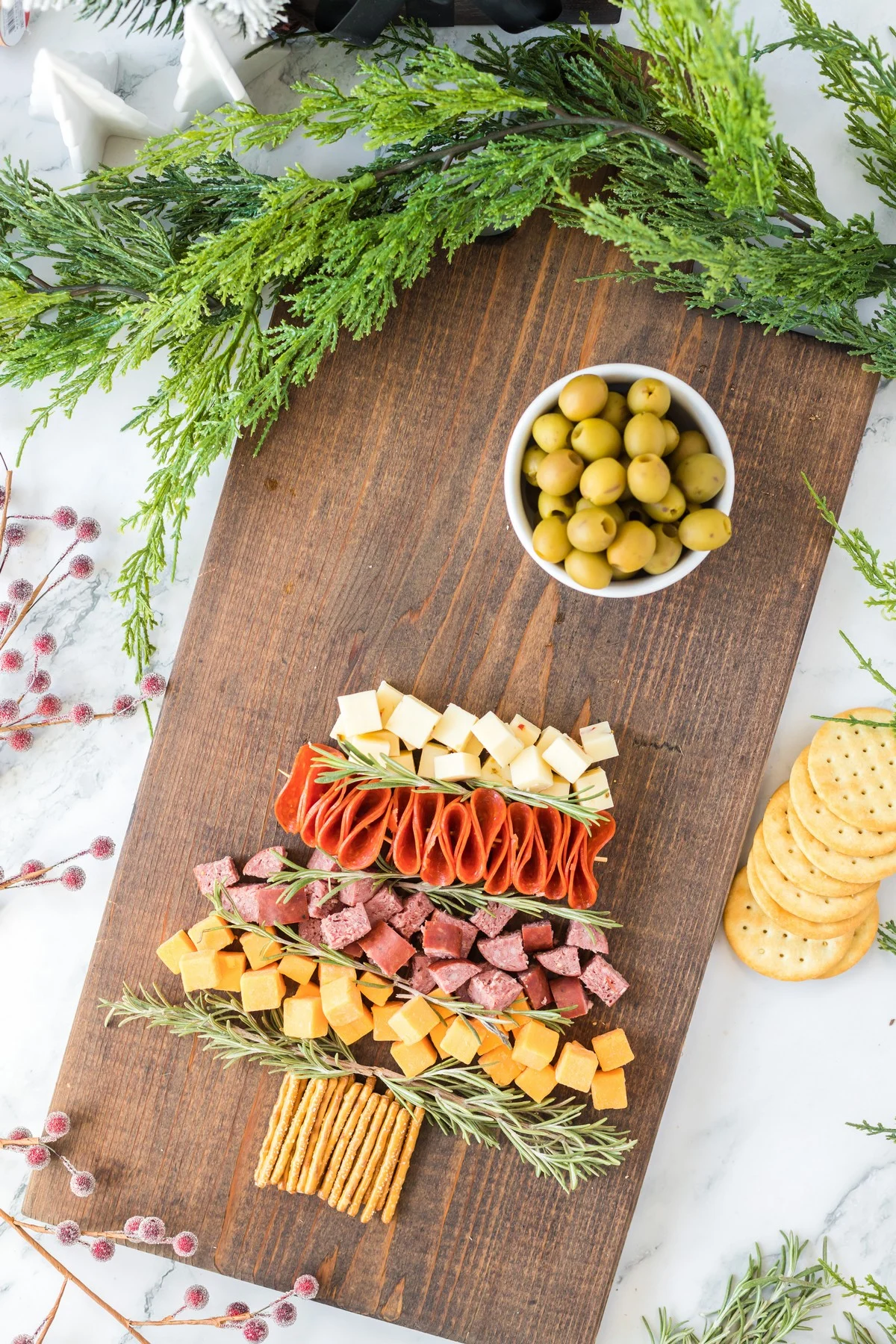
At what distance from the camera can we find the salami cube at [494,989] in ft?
4.75

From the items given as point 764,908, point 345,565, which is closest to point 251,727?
point 345,565

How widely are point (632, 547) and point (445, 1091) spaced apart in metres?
0.84

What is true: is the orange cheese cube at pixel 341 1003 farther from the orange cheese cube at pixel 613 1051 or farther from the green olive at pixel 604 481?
the green olive at pixel 604 481

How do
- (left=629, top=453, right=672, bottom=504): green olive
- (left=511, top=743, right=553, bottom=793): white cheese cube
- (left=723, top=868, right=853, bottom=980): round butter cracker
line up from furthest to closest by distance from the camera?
(left=723, top=868, right=853, bottom=980): round butter cracker → (left=511, top=743, right=553, bottom=793): white cheese cube → (left=629, top=453, right=672, bottom=504): green olive

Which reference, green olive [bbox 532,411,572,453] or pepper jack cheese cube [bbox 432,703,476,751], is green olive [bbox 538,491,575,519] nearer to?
green olive [bbox 532,411,572,453]

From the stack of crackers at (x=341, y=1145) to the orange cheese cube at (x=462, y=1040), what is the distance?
0.11m

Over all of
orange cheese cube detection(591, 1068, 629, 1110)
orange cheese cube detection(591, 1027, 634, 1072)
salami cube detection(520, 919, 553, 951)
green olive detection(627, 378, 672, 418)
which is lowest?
orange cheese cube detection(591, 1068, 629, 1110)

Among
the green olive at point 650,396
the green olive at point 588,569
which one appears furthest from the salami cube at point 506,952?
the green olive at point 650,396

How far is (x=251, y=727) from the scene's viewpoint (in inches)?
60.1

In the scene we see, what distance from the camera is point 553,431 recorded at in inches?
50.1

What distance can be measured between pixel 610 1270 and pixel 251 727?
0.99m

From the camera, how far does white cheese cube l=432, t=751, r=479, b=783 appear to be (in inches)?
55.9

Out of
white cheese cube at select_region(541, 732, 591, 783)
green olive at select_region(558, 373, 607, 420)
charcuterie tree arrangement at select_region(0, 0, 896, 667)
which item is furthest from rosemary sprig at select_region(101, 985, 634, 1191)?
green olive at select_region(558, 373, 607, 420)

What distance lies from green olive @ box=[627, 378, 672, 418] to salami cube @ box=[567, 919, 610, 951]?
0.72m
